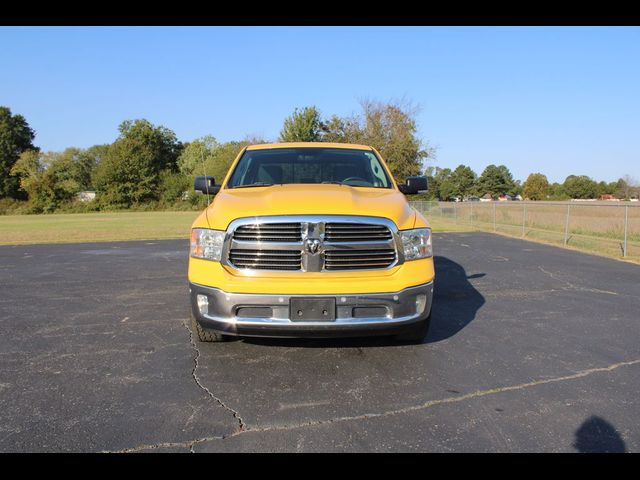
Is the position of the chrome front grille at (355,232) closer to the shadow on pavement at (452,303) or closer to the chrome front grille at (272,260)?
the chrome front grille at (272,260)

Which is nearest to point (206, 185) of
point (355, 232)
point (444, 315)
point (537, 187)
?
point (355, 232)

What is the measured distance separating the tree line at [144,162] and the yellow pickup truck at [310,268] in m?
34.3

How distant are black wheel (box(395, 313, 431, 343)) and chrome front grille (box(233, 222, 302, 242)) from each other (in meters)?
1.18

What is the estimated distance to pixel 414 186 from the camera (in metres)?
5.00

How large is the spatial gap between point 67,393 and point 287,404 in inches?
63.5

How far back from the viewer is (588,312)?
535 cm

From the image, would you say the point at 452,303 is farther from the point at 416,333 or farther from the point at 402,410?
the point at 402,410

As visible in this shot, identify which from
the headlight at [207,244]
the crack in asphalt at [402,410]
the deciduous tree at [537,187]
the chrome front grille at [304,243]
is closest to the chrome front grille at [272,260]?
the chrome front grille at [304,243]

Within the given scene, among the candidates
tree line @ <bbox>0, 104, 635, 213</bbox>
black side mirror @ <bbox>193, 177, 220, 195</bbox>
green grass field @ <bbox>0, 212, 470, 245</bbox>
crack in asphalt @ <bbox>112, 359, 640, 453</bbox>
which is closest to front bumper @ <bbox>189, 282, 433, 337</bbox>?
crack in asphalt @ <bbox>112, 359, 640, 453</bbox>

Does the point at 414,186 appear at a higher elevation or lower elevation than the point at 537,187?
lower

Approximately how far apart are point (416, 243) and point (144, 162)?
66.2 m

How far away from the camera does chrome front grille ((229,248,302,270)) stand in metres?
3.29

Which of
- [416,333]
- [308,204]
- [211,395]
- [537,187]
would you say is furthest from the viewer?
[537,187]
